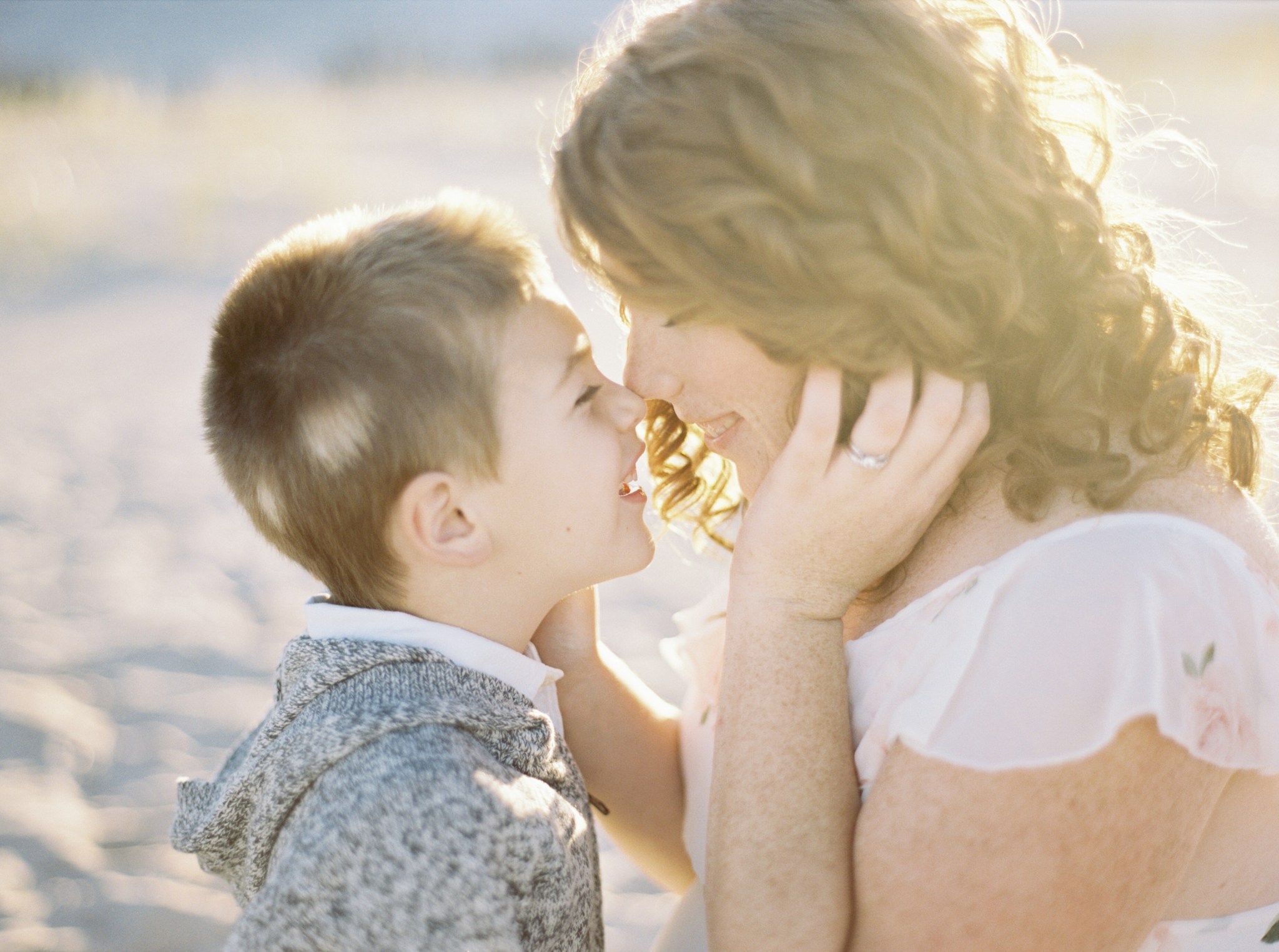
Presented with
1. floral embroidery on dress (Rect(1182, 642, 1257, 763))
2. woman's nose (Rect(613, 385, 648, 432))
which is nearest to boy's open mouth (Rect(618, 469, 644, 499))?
woman's nose (Rect(613, 385, 648, 432))

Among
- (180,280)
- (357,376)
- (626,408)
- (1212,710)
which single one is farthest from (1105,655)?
(180,280)

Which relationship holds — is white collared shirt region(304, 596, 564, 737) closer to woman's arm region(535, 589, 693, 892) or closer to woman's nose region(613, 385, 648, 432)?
woman's arm region(535, 589, 693, 892)

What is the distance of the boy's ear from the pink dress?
2.37ft

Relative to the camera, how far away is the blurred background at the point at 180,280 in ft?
12.0

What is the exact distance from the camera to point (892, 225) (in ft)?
5.55

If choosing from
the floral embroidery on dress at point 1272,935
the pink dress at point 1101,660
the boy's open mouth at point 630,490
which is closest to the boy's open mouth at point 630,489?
the boy's open mouth at point 630,490

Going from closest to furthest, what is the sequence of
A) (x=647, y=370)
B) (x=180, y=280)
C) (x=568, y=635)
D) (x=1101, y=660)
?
(x=1101, y=660) < (x=647, y=370) < (x=568, y=635) < (x=180, y=280)

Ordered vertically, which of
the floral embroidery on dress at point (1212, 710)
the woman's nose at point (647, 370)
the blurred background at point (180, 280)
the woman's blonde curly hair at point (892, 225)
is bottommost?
the blurred background at point (180, 280)

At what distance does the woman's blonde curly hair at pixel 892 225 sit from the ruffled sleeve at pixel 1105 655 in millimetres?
126

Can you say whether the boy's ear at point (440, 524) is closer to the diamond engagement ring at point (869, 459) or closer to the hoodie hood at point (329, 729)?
the hoodie hood at point (329, 729)

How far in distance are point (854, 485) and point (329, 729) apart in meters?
0.88

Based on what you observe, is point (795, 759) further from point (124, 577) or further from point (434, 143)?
point (434, 143)

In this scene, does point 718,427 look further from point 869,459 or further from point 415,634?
point 415,634

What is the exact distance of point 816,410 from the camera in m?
1.77
